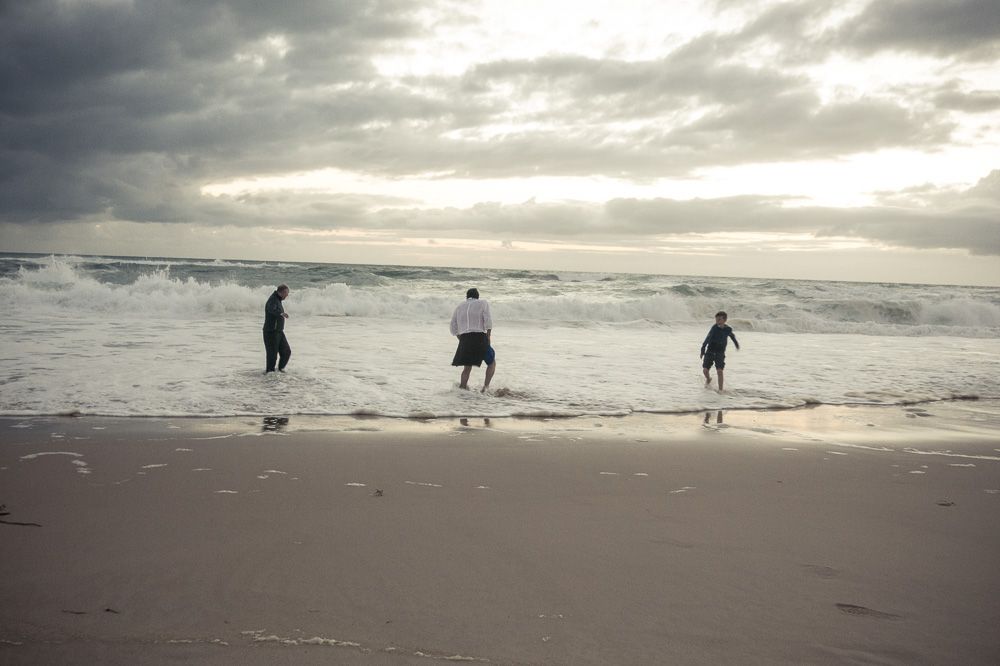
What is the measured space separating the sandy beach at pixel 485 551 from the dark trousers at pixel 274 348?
400 cm

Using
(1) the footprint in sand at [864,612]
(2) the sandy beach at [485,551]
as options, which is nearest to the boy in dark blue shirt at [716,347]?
(2) the sandy beach at [485,551]

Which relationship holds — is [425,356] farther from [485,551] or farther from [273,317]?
[485,551]

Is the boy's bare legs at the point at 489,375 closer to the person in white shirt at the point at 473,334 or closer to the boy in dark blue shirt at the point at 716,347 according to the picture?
the person in white shirt at the point at 473,334

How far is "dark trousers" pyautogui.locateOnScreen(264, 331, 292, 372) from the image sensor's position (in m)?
11.1

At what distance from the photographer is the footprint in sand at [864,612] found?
331 centimetres

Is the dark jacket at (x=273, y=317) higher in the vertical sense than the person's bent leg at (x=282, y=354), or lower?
higher

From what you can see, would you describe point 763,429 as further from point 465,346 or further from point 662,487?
point 465,346

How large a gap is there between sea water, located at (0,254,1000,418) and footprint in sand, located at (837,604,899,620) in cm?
594

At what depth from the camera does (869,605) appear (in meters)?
3.44

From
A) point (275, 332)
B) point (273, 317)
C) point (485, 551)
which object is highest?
point (273, 317)

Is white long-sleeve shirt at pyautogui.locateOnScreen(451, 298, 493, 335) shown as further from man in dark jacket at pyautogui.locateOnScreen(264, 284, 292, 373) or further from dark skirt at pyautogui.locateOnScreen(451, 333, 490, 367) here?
man in dark jacket at pyautogui.locateOnScreen(264, 284, 292, 373)

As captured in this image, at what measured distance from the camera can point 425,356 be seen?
14.7 m

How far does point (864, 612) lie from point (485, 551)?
2.14 meters

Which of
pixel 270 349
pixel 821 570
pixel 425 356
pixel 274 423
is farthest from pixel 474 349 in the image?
pixel 821 570
